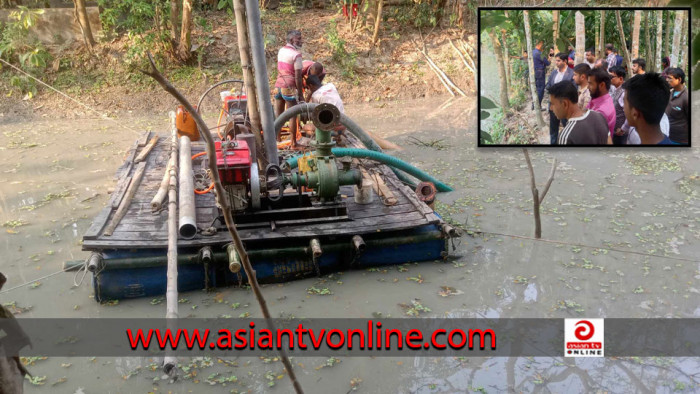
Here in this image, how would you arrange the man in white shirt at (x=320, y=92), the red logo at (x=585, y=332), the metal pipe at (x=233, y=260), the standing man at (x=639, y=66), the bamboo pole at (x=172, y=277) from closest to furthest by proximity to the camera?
the standing man at (x=639, y=66) < the bamboo pole at (x=172, y=277) < the red logo at (x=585, y=332) < the metal pipe at (x=233, y=260) < the man in white shirt at (x=320, y=92)

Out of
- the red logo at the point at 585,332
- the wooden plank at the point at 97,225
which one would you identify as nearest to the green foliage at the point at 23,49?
the wooden plank at the point at 97,225

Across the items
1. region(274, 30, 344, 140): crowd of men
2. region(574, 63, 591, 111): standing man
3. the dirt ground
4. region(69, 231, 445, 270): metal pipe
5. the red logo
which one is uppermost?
the dirt ground

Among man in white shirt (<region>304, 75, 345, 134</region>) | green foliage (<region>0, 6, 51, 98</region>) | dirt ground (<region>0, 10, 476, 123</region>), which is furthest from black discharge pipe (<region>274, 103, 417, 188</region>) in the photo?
green foliage (<region>0, 6, 51, 98</region>)

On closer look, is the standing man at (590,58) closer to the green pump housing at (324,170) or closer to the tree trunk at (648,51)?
the tree trunk at (648,51)

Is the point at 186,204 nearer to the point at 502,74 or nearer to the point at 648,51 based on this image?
the point at 502,74

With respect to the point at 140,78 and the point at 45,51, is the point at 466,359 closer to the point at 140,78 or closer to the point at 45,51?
the point at 140,78

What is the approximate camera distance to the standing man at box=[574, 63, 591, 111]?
7.29 ft

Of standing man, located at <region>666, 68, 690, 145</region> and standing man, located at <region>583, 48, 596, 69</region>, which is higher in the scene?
standing man, located at <region>583, 48, 596, 69</region>

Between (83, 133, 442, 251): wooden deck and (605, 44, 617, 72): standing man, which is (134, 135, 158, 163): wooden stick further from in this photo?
(605, 44, 617, 72): standing man

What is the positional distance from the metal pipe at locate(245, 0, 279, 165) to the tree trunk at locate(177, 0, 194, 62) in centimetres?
703

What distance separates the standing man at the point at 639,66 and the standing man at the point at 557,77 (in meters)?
0.29

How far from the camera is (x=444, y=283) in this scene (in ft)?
15.2

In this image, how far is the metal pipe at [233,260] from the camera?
403 centimetres

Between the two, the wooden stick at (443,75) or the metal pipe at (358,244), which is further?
the wooden stick at (443,75)
